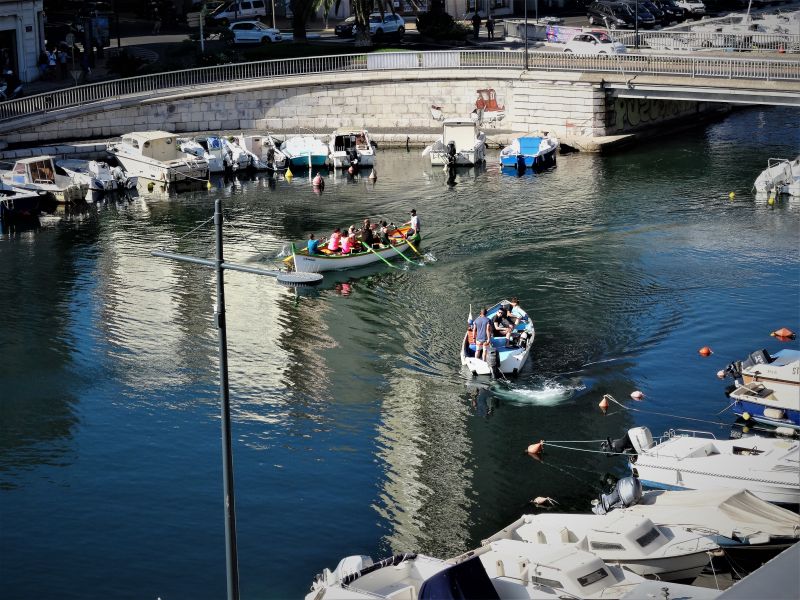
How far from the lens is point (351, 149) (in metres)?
68.8

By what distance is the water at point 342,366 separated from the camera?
97.4 feet

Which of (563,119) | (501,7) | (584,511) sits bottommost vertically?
(584,511)

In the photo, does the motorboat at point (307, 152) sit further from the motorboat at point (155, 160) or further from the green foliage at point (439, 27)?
the green foliage at point (439, 27)

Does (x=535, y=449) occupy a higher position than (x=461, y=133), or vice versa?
(x=461, y=133)

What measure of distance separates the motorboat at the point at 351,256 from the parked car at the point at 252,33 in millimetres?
35835

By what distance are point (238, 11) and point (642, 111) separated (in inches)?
1280

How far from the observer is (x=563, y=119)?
2800 inches

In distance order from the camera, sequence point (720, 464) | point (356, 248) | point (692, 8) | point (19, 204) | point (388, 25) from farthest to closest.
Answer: point (692, 8) → point (388, 25) → point (19, 204) → point (356, 248) → point (720, 464)

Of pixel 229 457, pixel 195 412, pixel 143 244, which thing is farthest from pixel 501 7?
pixel 229 457

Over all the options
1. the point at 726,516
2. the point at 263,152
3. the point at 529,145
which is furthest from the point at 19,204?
the point at 726,516

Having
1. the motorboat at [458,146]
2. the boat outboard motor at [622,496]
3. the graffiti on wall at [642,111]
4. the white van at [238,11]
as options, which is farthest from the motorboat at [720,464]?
the white van at [238,11]

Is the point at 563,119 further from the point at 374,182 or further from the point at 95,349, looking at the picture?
the point at 95,349

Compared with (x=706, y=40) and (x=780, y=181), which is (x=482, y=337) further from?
(x=706, y=40)

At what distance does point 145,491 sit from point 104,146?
41.2 metres
